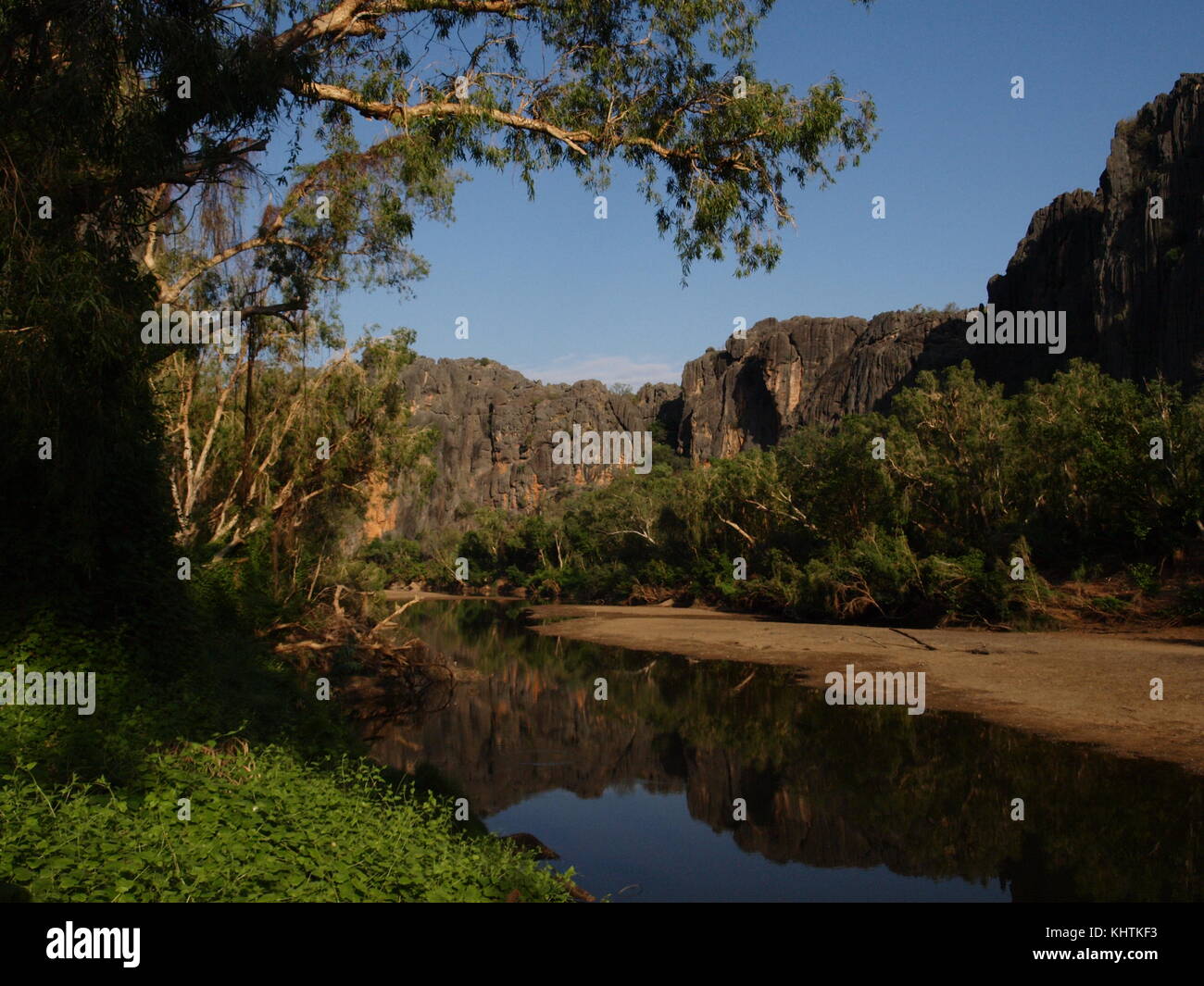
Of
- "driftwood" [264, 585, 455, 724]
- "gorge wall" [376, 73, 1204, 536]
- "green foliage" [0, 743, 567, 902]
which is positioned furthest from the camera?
"gorge wall" [376, 73, 1204, 536]

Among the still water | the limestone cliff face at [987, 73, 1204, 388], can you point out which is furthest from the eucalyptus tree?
the limestone cliff face at [987, 73, 1204, 388]

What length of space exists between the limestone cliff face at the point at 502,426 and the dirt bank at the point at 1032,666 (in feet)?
252

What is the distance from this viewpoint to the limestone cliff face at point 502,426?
114 m

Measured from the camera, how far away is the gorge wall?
169 feet

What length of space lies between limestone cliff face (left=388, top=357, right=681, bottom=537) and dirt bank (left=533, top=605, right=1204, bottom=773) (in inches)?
3029

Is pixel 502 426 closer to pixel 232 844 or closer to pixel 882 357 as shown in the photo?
pixel 882 357

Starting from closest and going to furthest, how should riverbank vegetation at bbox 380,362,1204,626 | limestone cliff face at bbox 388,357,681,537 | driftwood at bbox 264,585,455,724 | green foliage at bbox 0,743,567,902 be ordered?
green foliage at bbox 0,743,567,902 → driftwood at bbox 264,585,455,724 → riverbank vegetation at bbox 380,362,1204,626 → limestone cliff face at bbox 388,357,681,537

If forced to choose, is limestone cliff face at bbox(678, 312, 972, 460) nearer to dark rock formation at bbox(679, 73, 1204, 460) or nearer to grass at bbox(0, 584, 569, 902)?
dark rock formation at bbox(679, 73, 1204, 460)

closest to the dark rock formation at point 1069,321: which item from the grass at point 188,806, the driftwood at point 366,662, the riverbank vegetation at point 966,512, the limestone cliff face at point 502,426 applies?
the riverbank vegetation at point 966,512

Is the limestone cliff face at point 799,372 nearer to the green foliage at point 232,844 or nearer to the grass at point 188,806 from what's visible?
the grass at point 188,806

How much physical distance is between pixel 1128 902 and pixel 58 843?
879cm

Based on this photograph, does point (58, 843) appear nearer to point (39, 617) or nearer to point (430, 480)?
point (39, 617)
